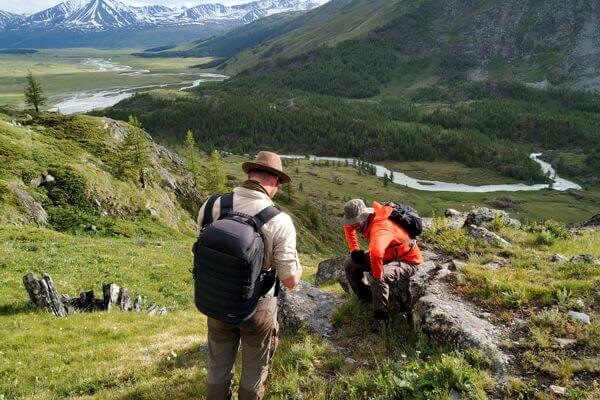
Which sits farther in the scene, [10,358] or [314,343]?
[10,358]

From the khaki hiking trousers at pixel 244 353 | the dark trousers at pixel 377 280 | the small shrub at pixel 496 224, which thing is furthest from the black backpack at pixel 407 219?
the small shrub at pixel 496 224

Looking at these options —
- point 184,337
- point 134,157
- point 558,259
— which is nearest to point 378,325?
point 184,337

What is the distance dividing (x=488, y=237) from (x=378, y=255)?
683 centimetres

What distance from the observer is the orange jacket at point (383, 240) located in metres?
9.32

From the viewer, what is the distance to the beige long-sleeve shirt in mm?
6480

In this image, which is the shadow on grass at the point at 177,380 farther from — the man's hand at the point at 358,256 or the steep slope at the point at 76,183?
the steep slope at the point at 76,183

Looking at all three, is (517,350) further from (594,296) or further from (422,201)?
(422,201)

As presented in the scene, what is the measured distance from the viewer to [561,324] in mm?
8195

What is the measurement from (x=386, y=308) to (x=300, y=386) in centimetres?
311

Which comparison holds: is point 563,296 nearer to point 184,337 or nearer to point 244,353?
point 244,353

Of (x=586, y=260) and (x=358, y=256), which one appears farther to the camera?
(x=586, y=260)

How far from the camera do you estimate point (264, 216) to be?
6.39 metres

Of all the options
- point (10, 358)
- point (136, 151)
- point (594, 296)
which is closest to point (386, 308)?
point (594, 296)

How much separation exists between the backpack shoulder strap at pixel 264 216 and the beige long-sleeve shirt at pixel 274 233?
0.06 metres
